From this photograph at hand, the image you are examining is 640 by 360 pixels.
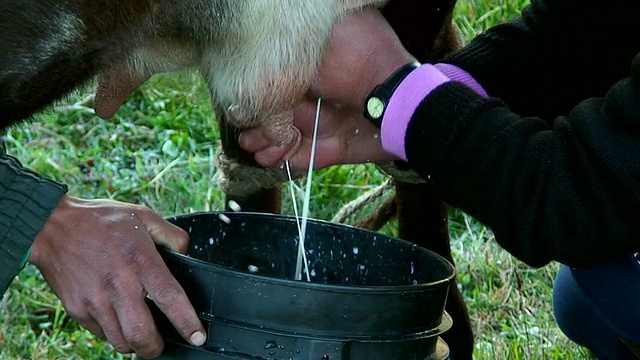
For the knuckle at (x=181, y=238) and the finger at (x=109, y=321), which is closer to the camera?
the finger at (x=109, y=321)

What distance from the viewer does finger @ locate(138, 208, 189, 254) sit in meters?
1.81

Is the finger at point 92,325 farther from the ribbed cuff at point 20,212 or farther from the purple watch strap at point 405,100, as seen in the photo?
the purple watch strap at point 405,100

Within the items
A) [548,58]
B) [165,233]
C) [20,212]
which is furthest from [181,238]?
[548,58]

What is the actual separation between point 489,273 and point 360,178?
0.59 metres

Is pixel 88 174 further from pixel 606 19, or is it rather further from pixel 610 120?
pixel 610 120

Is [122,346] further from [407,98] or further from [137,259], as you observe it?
[407,98]

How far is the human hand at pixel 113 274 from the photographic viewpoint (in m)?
1.69

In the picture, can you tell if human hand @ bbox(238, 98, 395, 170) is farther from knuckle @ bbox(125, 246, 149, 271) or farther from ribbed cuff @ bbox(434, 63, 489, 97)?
knuckle @ bbox(125, 246, 149, 271)

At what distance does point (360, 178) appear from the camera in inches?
144

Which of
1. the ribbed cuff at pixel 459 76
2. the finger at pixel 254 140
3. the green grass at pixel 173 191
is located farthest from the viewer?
the green grass at pixel 173 191

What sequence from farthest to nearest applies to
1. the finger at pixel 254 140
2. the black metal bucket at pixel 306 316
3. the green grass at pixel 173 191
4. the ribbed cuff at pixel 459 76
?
1. the green grass at pixel 173 191
2. the finger at pixel 254 140
3. the ribbed cuff at pixel 459 76
4. the black metal bucket at pixel 306 316

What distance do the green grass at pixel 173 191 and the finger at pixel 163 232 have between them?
44 cm

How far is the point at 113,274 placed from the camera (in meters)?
1.71

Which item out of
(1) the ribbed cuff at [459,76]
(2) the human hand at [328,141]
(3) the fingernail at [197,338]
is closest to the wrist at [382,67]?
(1) the ribbed cuff at [459,76]
